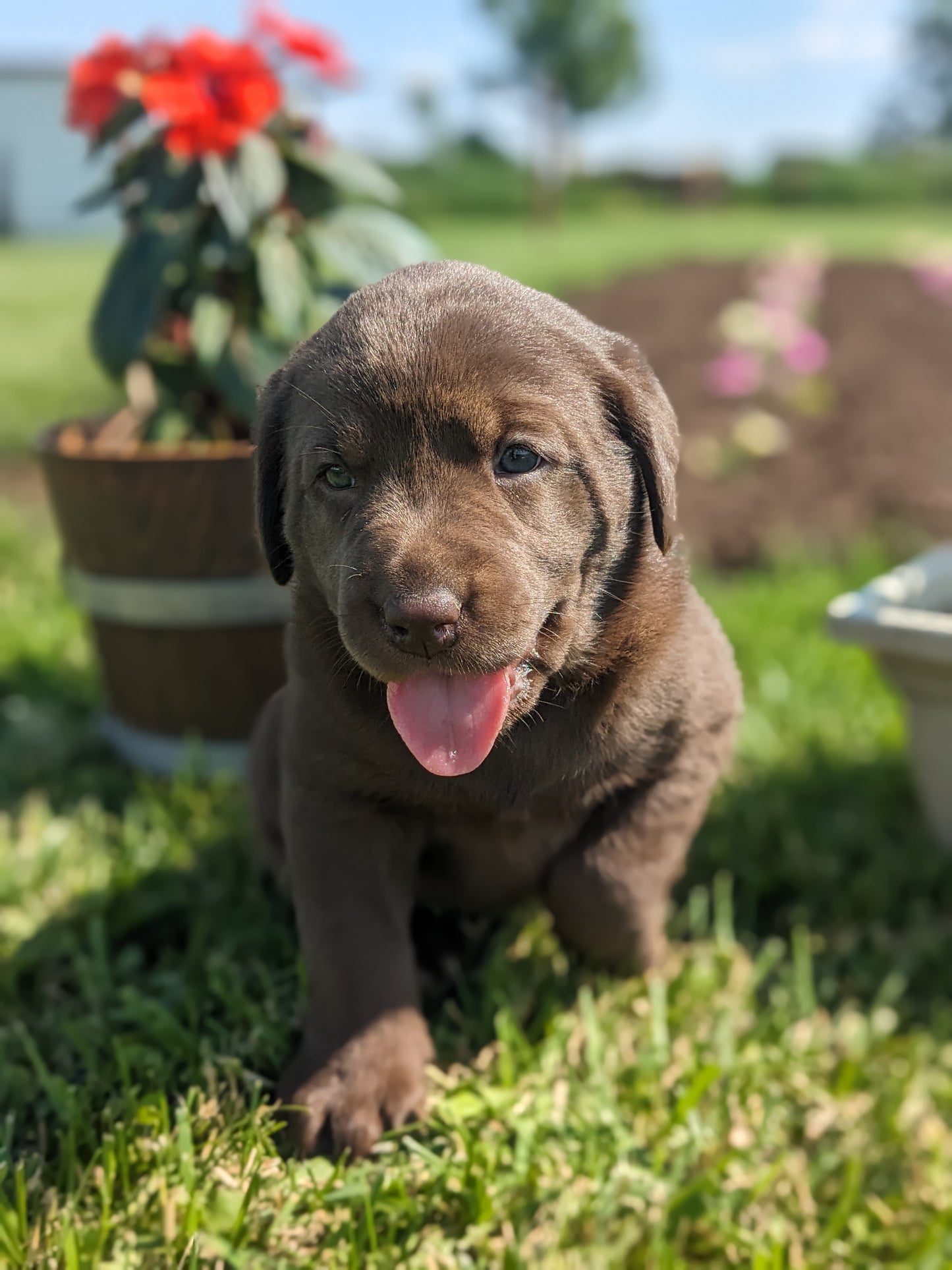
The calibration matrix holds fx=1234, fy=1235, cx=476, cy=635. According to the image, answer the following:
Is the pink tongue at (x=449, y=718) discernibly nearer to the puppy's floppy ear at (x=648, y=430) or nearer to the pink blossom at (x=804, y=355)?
the puppy's floppy ear at (x=648, y=430)

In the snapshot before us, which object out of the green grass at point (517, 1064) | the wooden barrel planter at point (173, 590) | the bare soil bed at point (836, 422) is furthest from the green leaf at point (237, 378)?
the bare soil bed at point (836, 422)

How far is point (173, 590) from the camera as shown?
11.0 feet

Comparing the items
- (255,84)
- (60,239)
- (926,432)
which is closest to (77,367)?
(926,432)

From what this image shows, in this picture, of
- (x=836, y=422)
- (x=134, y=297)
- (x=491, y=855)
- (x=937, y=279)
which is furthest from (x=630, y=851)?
(x=937, y=279)

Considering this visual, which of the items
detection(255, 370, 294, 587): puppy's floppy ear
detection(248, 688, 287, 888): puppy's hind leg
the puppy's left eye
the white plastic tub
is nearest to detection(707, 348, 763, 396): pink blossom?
the white plastic tub

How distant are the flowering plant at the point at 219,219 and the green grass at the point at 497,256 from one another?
1.49m

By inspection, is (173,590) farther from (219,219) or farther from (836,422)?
(836,422)

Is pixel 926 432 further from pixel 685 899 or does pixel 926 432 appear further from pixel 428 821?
pixel 428 821

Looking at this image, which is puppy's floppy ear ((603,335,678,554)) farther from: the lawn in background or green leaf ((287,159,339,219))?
green leaf ((287,159,339,219))

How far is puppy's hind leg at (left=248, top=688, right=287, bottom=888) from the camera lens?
238 centimetres

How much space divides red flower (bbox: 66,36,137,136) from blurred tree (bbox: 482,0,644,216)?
227 feet

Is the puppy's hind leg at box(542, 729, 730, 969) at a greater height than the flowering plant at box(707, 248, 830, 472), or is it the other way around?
the puppy's hind leg at box(542, 729, 730, 969)

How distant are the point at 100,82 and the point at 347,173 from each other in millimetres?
759

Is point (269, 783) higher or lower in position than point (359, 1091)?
higher
